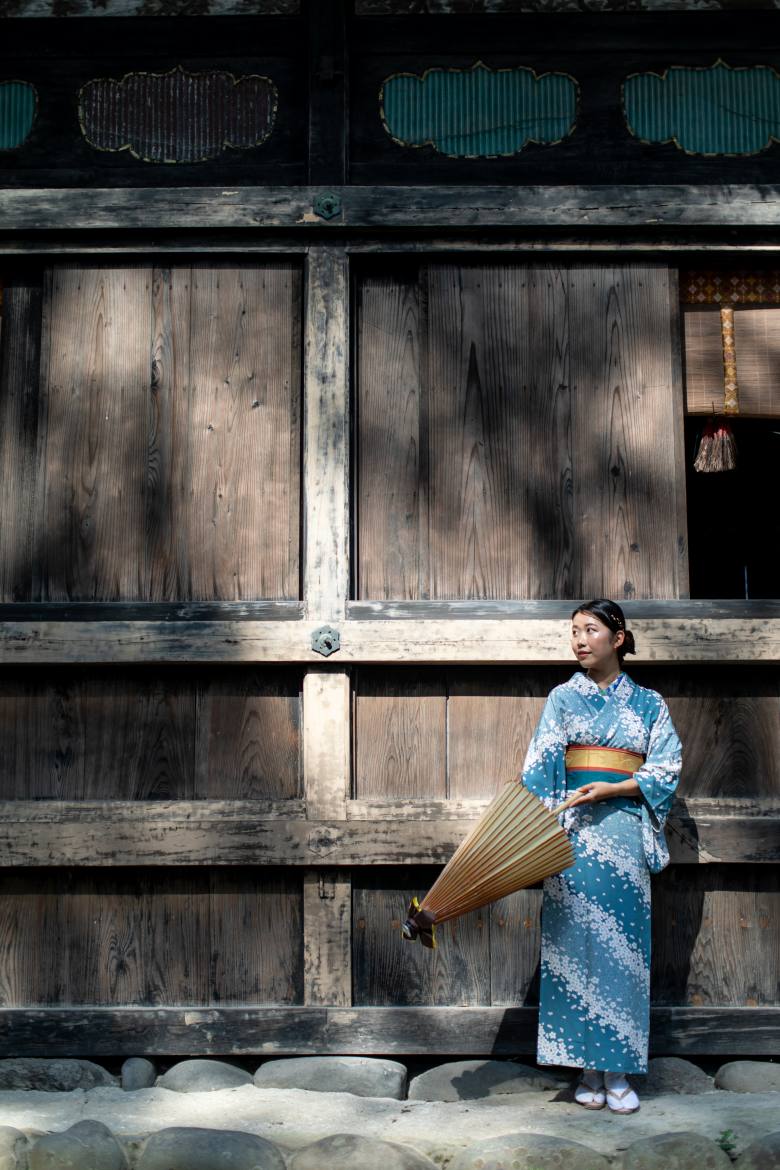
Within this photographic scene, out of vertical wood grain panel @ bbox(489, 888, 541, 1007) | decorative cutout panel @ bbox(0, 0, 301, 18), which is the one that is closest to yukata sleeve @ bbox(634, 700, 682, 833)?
vertical wood grain panel @ bbox(489, 888, 541, 1007)

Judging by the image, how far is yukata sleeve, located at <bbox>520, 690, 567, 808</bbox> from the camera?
3916mm

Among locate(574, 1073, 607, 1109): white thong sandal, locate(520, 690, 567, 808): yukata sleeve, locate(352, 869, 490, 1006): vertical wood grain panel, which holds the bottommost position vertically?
locate(574, 1073, 607, 1109): white thong sandal

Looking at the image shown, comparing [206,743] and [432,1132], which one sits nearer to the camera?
[432,1132]

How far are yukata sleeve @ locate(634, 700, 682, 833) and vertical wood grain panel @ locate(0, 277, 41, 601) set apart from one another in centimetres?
252

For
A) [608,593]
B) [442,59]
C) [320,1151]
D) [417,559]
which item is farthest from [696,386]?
[320,1151]

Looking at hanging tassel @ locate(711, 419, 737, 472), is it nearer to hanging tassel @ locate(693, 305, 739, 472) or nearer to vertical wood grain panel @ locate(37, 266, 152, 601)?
hanging tassel @ locate(693, 305, 739, 472)

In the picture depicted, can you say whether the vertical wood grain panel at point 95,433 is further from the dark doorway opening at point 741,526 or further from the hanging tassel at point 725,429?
the dark doorway opening at point 741,526

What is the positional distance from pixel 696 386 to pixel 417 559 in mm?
1367

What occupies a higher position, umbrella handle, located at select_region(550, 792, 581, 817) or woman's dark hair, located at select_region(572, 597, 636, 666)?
woman's dark hair, located at select_region(572, 597, 636, 666)

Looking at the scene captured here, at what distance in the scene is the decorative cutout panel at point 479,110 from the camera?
15.4ft

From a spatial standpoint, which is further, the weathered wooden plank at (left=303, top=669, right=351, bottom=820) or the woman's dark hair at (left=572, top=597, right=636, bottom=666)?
the weathered wooden plank at (left=303, top=669, right=351, bottom=820)

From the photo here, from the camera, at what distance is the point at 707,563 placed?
5605mm

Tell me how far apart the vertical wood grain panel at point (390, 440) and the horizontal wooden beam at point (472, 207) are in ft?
0.93

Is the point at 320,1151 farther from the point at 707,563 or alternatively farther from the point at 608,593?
the point at 707,563
